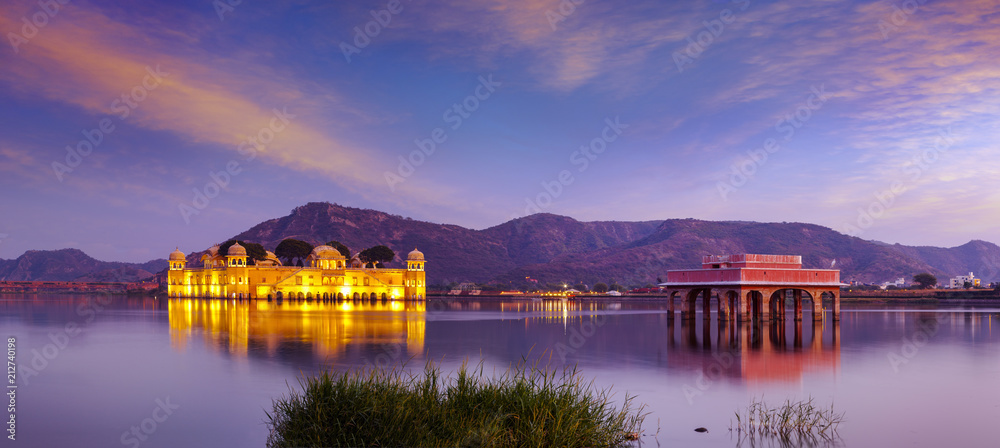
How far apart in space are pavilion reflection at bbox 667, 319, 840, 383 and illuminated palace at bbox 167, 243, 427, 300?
2771 inches

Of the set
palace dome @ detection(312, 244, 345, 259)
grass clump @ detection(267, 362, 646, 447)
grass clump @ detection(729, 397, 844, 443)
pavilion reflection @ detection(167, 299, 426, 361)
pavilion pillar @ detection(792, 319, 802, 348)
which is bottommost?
pavilion pillar @ detection(792, 319, 802, 348)

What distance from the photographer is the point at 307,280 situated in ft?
351

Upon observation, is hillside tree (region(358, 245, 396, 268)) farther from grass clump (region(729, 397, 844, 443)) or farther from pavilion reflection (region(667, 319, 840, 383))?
grass clump (region(729, 397, 844, 443))

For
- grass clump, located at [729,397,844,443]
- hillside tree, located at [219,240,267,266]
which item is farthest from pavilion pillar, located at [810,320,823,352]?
hillside tree, located at [219,240,267,266]

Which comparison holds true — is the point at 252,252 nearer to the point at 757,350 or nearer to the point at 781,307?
the point at 781,307

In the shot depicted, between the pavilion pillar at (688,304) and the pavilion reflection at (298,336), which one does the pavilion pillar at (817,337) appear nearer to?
→ the pavilion pillar at (688,304)

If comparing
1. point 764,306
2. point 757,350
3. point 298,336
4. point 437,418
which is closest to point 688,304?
point 764,306

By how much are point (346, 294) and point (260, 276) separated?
13.8 metres

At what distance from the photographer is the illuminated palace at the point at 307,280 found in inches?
4193

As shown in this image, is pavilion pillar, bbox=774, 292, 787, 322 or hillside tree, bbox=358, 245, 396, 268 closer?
pavilion pillar, bbox=774, 292, 787, 322

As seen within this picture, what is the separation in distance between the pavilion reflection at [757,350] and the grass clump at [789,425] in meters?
6.00

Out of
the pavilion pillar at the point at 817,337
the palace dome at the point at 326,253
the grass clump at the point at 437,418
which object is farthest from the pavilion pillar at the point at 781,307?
the palace dome at the point at 326,253

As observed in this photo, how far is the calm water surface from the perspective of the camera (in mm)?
16188

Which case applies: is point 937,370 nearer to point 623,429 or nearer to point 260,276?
point 623,429
